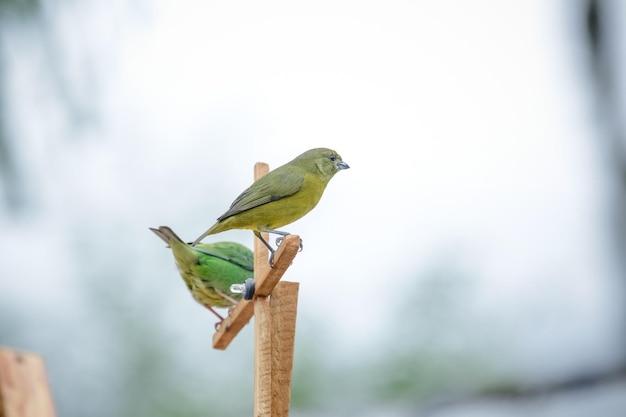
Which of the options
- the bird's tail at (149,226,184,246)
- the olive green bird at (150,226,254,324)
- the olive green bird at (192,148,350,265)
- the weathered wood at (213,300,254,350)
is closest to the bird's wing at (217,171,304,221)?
the olive green bird at (192,148,350,265)

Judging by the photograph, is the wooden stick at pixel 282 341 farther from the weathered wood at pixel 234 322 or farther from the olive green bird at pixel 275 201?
the olive green bird at pixel 275 201

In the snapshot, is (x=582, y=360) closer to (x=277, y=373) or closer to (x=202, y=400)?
(x=202, y=400)

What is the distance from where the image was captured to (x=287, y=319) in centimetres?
328

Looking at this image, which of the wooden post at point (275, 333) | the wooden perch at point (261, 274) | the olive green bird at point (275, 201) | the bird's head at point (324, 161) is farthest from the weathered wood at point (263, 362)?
the bird's head at point (324, 161)

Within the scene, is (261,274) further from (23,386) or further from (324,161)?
(324,161)

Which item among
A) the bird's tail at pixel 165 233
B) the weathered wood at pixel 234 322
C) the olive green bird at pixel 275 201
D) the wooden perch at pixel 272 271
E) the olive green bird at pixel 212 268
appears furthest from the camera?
the olive green bird at pixel 212 268

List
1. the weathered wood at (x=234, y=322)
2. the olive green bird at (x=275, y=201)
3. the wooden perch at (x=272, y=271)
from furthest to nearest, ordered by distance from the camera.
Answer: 1. the olive green bird at (x=275, y=201)
2. the weathered wood at (x=234, y=322)
3. the wooden perch at (x=272, y=271)

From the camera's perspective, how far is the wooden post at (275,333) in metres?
3.14

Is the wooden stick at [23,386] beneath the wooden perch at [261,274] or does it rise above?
beneath

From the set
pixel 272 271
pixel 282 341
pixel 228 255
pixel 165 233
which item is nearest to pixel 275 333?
pixel 282 341

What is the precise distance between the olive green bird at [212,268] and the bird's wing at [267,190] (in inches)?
47.7

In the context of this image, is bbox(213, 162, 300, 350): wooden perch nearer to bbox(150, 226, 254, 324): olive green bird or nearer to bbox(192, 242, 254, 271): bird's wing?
bbox(150, 226, 254, 324): olive green bird

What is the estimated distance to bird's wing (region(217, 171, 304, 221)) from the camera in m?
4.17

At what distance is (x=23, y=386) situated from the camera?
244 centimetres
